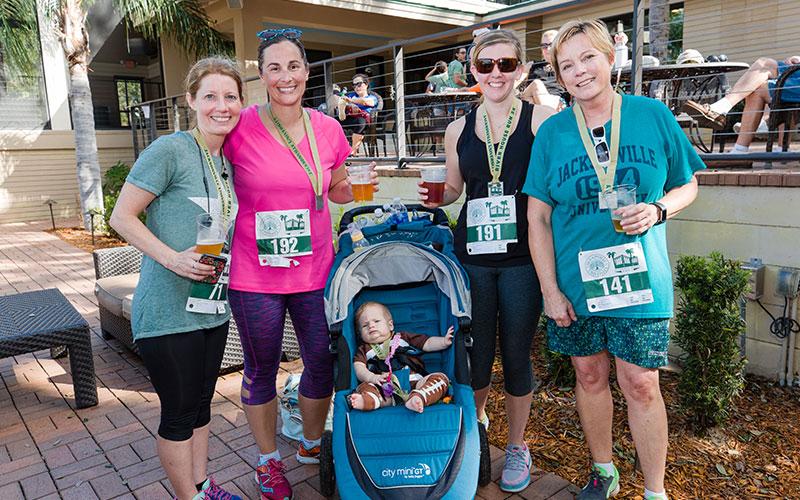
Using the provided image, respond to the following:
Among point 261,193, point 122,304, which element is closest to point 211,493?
point 261,193

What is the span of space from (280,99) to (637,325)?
176 centimetres

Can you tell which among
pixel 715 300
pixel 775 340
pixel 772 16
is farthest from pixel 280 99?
pixel 772 16

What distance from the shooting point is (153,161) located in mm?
2148

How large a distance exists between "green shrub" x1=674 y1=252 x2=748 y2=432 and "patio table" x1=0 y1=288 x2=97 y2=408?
3.74 m

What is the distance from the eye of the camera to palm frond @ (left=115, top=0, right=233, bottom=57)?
35.2ft

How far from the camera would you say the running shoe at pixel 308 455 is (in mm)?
3057

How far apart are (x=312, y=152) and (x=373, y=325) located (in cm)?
88

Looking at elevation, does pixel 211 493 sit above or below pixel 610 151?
below

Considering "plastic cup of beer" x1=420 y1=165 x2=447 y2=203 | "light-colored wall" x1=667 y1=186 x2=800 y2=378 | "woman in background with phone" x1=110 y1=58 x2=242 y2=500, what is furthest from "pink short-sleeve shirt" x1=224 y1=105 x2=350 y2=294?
"light-colored wall" x1=667 y1=186 x2=800 y2=378

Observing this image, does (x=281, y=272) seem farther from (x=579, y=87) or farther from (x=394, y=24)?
(x=394, y=24)

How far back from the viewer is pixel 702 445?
10.00 ft

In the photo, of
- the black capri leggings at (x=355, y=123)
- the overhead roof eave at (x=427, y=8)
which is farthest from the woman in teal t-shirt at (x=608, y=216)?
the overhead roof eave at (x=427, y=8)

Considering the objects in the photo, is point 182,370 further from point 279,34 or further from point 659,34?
point 659,34

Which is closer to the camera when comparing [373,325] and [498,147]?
[498,147]
